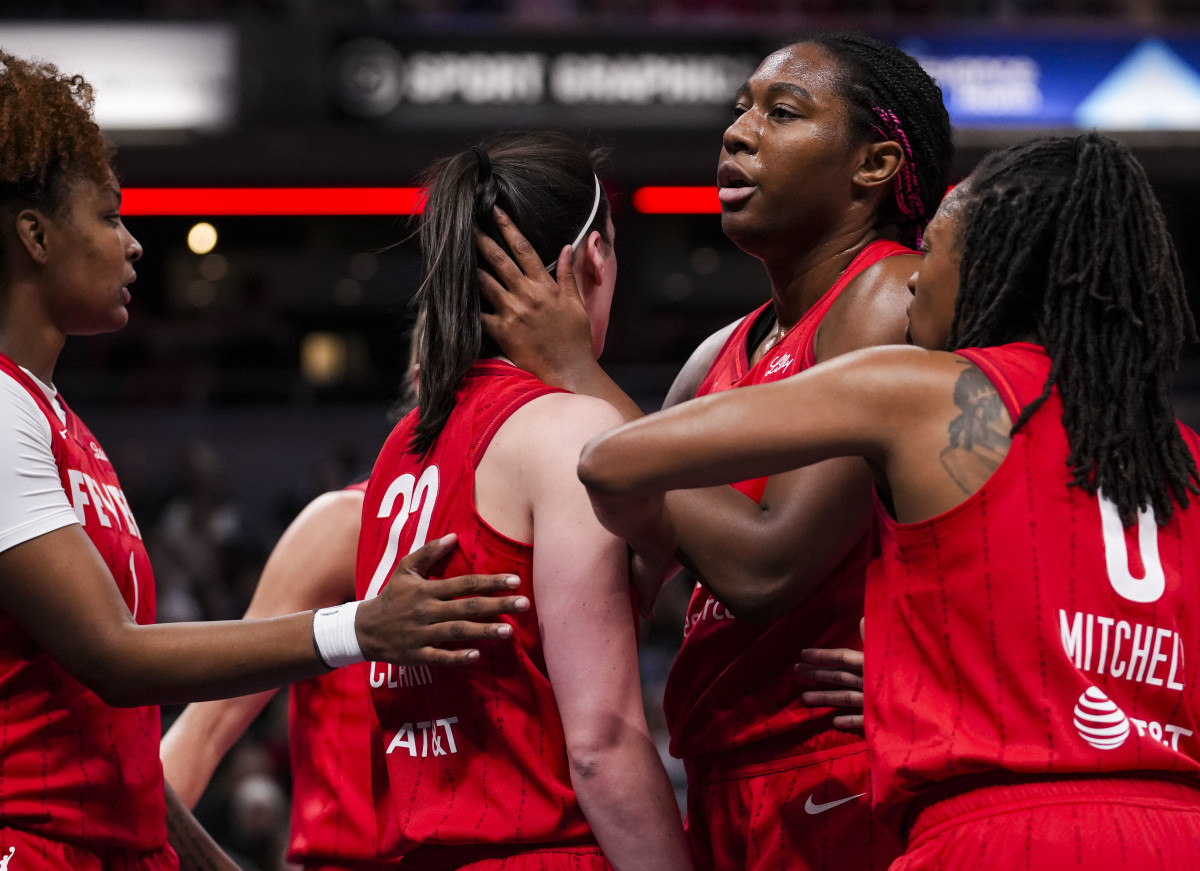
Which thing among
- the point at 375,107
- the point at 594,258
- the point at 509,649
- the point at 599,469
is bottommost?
the point at 509,649

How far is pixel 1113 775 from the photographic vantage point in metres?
1.78

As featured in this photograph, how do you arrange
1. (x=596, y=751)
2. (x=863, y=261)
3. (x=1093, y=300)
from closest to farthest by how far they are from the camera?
1. (x=1093, y=300)
2. (x=596, y=751)
3. (x=863, y=261)

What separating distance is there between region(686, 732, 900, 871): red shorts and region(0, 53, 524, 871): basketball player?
2.19 feet

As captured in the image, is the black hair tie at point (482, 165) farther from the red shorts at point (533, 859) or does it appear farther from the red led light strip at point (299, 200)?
the red led light strip at point (299, 200)

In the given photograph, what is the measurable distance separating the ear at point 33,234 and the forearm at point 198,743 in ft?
4.20

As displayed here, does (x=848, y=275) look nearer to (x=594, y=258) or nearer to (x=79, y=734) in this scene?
(x=594, y=258)

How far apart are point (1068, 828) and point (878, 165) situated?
1.42m

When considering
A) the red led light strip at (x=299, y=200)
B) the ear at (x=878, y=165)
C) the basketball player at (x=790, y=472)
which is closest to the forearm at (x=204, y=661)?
the basketball player at (x=790, y=472)

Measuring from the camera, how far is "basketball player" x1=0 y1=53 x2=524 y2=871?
216 cm

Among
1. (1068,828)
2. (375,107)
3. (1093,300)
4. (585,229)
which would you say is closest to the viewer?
(1068,828)

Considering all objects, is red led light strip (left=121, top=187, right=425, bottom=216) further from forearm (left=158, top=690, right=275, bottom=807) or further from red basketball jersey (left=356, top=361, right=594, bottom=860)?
red basketball jersey (left=356, top=361, right=594, bottom=860)

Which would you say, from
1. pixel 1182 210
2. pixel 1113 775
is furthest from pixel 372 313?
pixel 1113 775

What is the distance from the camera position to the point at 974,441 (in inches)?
71.1

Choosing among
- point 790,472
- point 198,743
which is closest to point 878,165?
point 790,472
